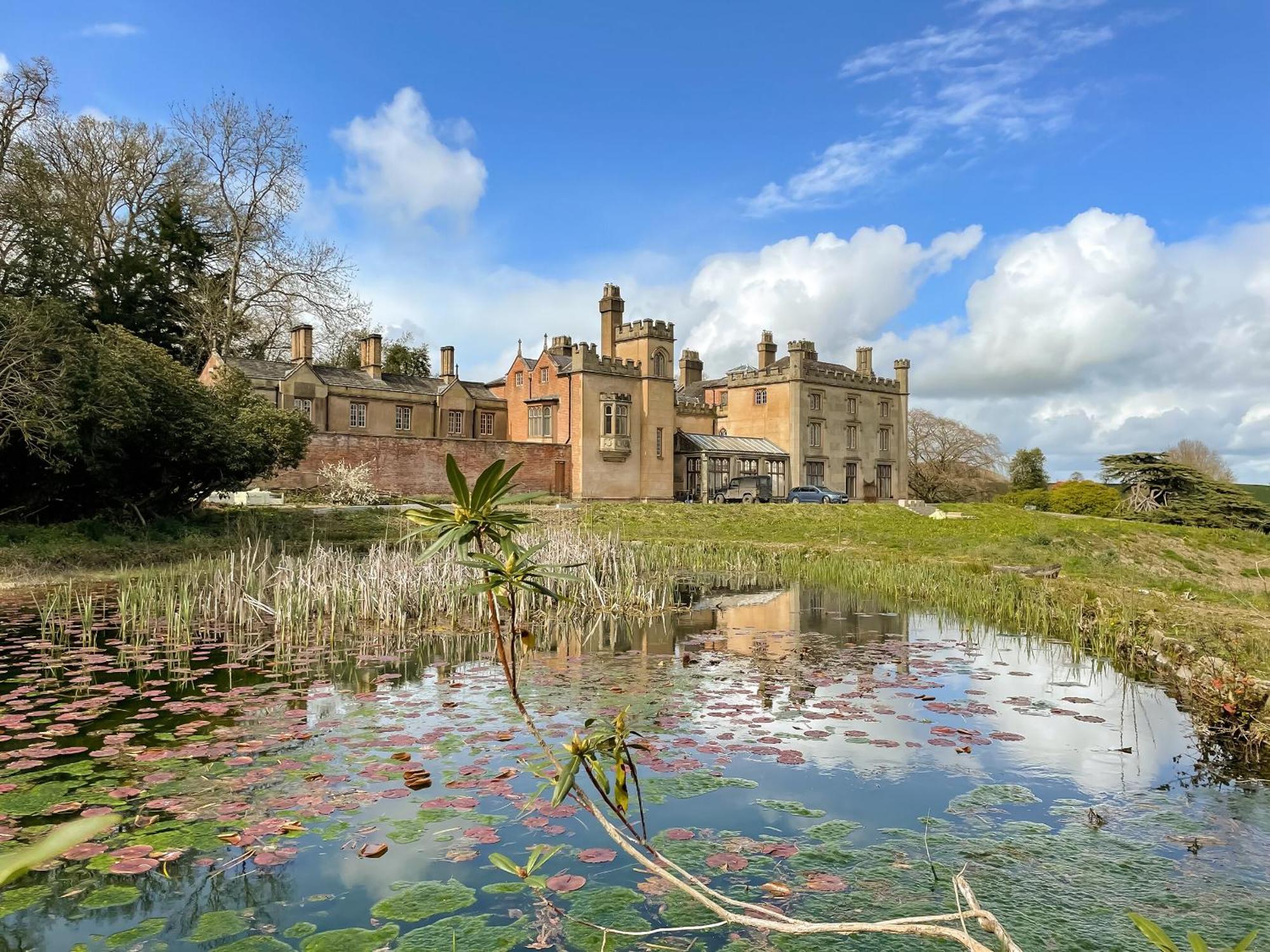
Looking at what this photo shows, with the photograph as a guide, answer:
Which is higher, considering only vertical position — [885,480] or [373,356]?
[373,356]

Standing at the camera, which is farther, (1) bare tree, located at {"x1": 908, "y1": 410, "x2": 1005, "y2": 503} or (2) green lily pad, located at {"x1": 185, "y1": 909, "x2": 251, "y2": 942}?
(1) bare tree, located at {"x1": 908, "y1": 410, "x2": 1005, "y2": 503}

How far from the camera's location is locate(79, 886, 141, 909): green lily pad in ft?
13.1

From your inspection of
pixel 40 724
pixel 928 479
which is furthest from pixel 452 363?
pixel 40 724

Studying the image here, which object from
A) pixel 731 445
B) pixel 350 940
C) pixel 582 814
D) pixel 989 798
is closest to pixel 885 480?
pixel 731 445

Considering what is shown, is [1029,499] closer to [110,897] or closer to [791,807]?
[791,807]

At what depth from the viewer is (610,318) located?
41719 mm

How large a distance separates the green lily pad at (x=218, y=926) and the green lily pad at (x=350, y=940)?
38 cm

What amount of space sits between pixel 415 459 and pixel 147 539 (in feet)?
57.7

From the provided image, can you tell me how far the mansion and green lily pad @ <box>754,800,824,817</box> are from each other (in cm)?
3067

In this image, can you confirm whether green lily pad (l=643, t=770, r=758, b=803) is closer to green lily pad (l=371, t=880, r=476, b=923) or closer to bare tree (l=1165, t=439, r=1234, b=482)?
green lily pad (l=371, t=880, r=476, b=923)

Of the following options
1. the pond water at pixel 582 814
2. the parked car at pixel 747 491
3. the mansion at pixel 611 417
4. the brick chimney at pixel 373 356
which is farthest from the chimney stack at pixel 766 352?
the pond water at pixel 582 814

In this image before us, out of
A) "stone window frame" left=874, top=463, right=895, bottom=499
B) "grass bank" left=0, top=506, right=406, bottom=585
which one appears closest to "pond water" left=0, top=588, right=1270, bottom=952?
"grass bank" left=0, top=506, right=406, bottom=585

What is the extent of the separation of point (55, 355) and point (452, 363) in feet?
87.8

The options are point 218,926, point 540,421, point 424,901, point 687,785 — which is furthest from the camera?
point 540,421
